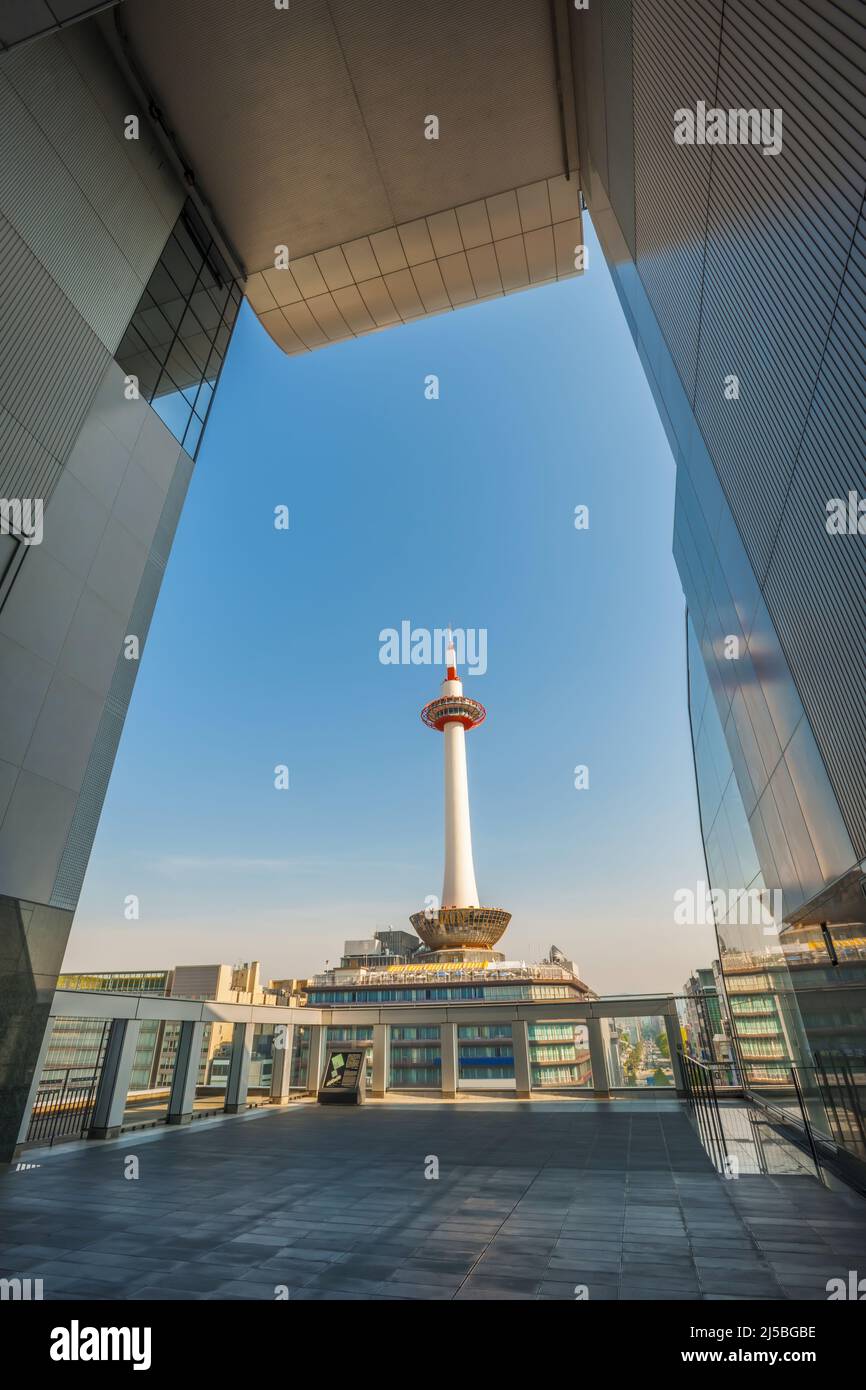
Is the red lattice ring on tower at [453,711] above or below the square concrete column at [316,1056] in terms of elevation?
above

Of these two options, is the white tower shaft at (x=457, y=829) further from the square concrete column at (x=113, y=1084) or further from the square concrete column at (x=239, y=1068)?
the square concrete column at (x=113, y=1084)

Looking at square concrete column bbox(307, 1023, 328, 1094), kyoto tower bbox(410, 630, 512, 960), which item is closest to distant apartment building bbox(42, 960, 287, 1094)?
square concrete column bbox(307, 1023, 328, 1094)

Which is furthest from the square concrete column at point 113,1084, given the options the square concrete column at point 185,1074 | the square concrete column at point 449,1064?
the square concrete column at point 449,1064

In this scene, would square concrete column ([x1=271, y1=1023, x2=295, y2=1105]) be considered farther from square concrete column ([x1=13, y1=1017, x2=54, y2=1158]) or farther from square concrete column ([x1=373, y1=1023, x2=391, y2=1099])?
square concrete column ([x1=13, y1=1017, x2=54, y2=1158])

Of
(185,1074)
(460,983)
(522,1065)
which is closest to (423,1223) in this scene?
(185,1074)

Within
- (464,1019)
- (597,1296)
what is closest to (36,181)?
(597,1296)

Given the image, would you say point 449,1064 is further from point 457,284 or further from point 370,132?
point 370,132

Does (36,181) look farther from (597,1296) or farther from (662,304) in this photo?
(597,1296)
